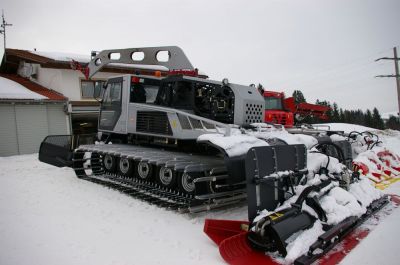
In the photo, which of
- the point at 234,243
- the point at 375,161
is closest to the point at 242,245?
the point at 234,243

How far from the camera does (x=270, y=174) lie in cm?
435

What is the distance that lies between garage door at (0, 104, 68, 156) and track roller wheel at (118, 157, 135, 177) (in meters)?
9.78

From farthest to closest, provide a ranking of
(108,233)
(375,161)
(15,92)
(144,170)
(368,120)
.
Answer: (368,120) → (15,92) → (375,161) → (144,170) → (108,233)

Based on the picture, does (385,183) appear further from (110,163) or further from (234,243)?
(110,163)

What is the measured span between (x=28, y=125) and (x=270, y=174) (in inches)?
562

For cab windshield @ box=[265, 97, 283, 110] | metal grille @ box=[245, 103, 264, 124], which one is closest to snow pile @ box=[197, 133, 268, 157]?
metal grille @ box=[245, 103, 264, 124]

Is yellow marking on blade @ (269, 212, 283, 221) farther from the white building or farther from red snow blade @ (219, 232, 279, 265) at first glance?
the white building

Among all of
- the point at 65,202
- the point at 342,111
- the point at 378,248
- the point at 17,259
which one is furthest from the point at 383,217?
the point at 342,111

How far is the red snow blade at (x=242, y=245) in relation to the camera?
11.8 feet

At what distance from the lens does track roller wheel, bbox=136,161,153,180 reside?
6.66m

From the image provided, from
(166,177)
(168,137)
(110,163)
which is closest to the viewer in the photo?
(166,177)

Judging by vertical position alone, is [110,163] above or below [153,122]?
below

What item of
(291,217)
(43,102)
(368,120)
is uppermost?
(43,102)

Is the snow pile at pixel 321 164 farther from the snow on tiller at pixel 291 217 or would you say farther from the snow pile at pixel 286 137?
the snow pile at pixel 286 137
